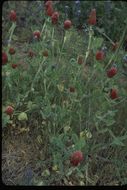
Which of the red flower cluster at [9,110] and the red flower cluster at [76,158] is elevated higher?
the red flower cluster at [9,110]

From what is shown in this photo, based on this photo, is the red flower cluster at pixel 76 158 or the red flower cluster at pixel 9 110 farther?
the red flower cluster at pixel 9 110

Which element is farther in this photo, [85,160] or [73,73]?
[73,73]

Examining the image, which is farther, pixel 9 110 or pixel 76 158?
pixel 9 110

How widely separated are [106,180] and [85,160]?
0.49ft

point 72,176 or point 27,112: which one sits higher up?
point 27,112

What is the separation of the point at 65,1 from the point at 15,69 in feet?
5.43

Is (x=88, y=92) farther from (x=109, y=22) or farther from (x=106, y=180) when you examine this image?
(x=109, y=22)

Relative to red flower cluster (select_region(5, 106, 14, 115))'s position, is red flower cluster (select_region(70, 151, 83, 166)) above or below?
below

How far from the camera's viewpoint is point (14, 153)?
8.14 feet

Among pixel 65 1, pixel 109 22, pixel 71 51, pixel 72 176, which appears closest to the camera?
pixel 72 176

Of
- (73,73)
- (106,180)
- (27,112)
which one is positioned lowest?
(106,180)

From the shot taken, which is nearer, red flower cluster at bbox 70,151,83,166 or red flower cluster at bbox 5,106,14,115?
red flower cluster at bbox 70,151,83,166
